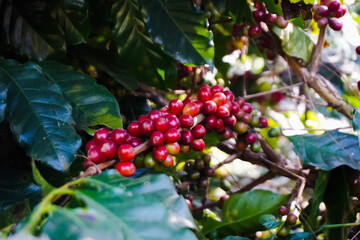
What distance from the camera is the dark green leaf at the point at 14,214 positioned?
0.69 m

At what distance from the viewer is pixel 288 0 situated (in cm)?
103

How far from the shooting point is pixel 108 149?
77 centimetres

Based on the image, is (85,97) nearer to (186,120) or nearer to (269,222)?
(186,120)

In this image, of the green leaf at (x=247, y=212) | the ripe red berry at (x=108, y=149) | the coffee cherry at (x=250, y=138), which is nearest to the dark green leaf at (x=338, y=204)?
the green leaf at (x=247, y=212)

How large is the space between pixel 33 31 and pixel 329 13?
3.00 ft

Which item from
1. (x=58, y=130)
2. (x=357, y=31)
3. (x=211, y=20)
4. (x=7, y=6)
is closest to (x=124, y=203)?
(x=58, y=130)

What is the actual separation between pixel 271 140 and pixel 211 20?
462 millimetres

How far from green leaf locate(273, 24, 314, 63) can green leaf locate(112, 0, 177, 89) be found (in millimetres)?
435

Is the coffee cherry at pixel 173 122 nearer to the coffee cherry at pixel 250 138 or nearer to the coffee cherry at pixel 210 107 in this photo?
the coffee cherry at pixel 210 107

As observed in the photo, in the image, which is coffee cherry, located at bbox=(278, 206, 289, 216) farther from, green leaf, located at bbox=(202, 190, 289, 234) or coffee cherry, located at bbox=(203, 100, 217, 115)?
coffee cherry, located at bbox=(203, 100, 217, 115)

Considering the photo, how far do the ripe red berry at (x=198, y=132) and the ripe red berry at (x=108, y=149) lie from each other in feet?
0.71

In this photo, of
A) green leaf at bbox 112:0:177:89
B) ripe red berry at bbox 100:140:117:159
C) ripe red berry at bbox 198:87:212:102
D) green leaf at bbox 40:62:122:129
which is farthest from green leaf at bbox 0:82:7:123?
ripe red berry at bbox 198:87:212:102

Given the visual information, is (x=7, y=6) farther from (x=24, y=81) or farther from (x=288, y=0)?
(x=288, y=0)

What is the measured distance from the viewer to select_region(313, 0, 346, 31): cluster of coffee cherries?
1257mm
